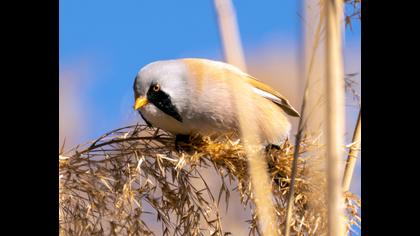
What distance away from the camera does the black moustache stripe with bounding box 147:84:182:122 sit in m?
3.13

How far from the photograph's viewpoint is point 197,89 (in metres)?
3.25

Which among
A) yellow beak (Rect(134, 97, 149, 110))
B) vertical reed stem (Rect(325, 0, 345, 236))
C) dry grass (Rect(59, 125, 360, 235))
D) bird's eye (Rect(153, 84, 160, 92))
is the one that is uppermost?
vertical reed stem (Rect(325, 0, 345, 236))

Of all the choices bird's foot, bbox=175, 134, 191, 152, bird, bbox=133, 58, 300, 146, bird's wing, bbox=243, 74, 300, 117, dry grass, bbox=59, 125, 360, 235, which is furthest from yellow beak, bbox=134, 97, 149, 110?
bird's wing, bbox=243, 74, 300, 117

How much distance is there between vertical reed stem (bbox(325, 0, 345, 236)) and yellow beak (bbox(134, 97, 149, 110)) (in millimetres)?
1787

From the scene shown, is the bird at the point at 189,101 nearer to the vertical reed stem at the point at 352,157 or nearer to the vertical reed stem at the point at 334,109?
the vertical reed stem at the point at 352,157

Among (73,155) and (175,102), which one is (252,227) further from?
(175,102)

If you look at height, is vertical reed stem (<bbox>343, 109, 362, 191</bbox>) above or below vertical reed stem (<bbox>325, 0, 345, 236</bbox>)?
below

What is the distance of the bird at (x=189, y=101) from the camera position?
312 centimetres

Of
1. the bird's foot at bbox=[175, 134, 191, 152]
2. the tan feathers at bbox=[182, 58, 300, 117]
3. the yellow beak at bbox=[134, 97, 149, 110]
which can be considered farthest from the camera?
the tan feathers at bbox=[182, 58, 300, 117]

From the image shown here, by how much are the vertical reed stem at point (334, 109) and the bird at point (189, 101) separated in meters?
1.67

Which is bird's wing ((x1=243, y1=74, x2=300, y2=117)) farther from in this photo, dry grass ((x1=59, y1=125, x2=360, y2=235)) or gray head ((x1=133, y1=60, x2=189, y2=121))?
dry grass ((x1=59, y1=125, x2=360, y2=235))

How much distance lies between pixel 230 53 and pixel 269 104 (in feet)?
6.39
